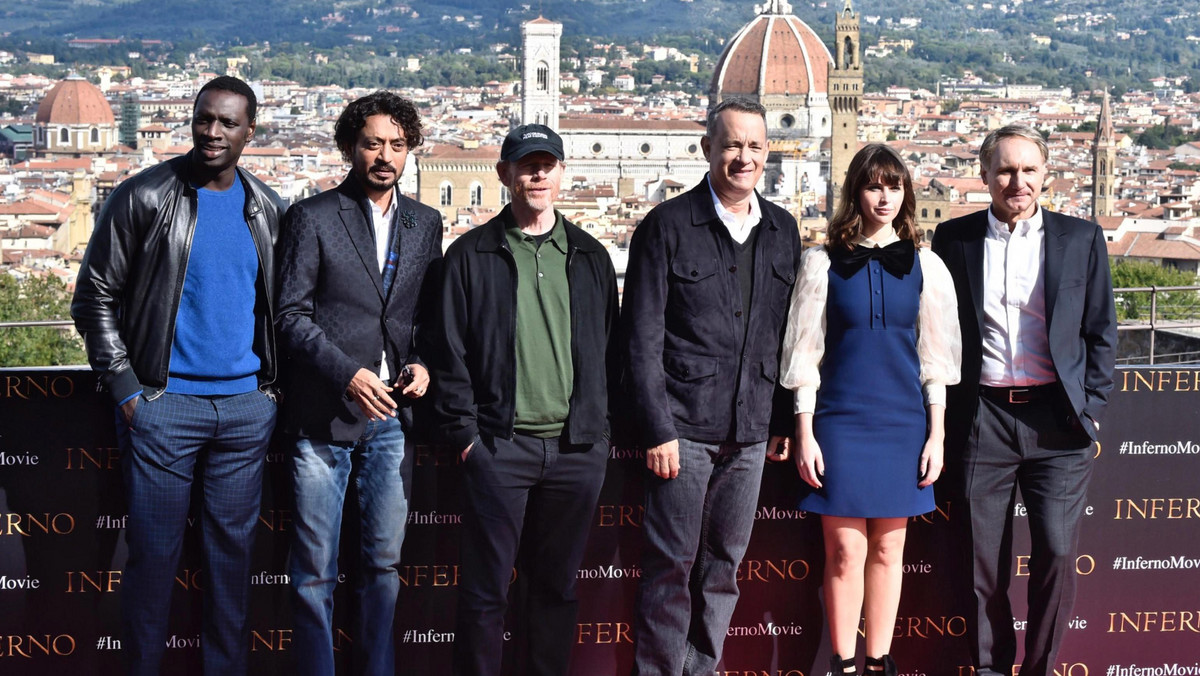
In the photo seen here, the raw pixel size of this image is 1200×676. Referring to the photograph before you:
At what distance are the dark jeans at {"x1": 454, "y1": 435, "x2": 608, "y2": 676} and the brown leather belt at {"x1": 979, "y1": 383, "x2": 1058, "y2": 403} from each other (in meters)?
0.62

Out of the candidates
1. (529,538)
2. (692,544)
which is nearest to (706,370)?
(692,544)

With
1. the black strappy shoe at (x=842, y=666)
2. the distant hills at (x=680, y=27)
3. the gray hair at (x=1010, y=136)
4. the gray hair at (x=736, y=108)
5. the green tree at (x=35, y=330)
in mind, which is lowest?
the green tree at (x=35, y=330)

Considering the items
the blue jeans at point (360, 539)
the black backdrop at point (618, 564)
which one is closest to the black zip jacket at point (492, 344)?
the blue jeans at point (360, 539)

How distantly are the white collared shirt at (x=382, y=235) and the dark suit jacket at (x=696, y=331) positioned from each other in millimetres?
370

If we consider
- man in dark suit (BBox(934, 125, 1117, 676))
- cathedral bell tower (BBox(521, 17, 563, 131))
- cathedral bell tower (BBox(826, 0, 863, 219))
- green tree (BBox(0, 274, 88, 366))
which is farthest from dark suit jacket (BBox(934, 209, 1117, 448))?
cathedral bell tower (BBox(521, 17, 563, 131))

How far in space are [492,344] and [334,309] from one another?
9.7 inches

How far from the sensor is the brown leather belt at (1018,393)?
2371 millimetres

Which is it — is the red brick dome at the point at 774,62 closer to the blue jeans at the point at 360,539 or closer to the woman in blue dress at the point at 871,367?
the woman in blue dress at the point at 871,367

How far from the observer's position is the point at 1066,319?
2.36 metres

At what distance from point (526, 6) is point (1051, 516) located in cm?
12566

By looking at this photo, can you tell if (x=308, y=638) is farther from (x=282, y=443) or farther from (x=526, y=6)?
(x=526, y=6)

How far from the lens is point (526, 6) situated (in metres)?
125

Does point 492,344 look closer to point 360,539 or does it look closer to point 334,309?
point 334,309

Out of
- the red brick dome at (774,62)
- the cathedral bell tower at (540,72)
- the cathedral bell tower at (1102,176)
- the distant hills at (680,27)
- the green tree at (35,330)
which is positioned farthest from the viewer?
the distant hills at (680,27)
